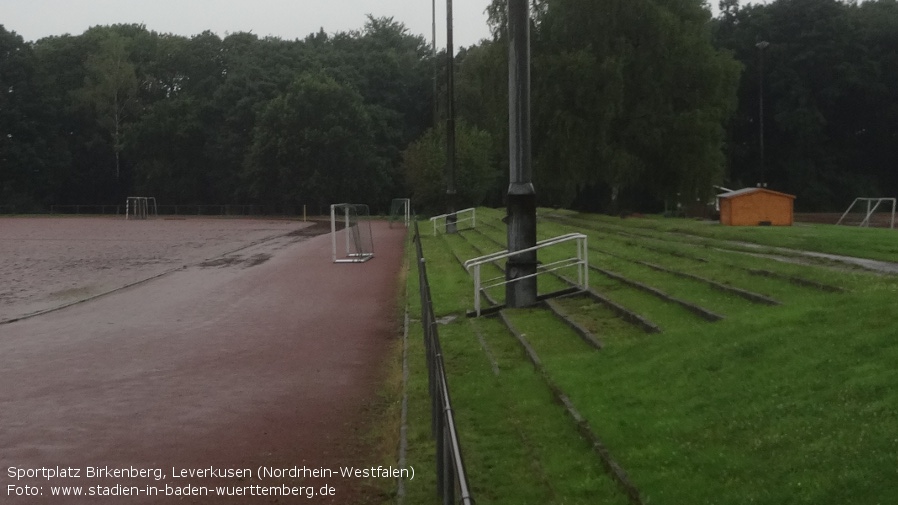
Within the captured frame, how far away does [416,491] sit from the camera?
284 inches

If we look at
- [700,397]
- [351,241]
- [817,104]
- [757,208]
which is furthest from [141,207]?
[700,397]

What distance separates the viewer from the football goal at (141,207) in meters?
79.6

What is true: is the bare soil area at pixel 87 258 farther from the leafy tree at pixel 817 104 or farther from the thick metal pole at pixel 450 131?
the leafy tree at pixel 817 104

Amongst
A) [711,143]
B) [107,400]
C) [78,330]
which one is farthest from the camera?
[711,143]

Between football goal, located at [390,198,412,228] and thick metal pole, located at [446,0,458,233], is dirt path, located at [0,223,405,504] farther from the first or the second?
football goal, located at [390,198,412,228]

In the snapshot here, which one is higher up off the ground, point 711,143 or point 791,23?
point 791,23

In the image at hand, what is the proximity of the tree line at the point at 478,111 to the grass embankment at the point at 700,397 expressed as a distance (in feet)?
89.8

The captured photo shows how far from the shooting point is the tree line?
4019 centimetres

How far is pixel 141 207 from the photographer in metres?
82.0

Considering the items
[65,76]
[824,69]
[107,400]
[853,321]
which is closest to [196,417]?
[107,400]

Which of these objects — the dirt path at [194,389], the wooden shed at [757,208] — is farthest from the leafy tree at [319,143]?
the dirt path at [194,389]

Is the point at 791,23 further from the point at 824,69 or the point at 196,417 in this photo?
the point at 196,417

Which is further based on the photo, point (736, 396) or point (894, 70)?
point (894, 70)

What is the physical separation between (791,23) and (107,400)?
2119 inches
